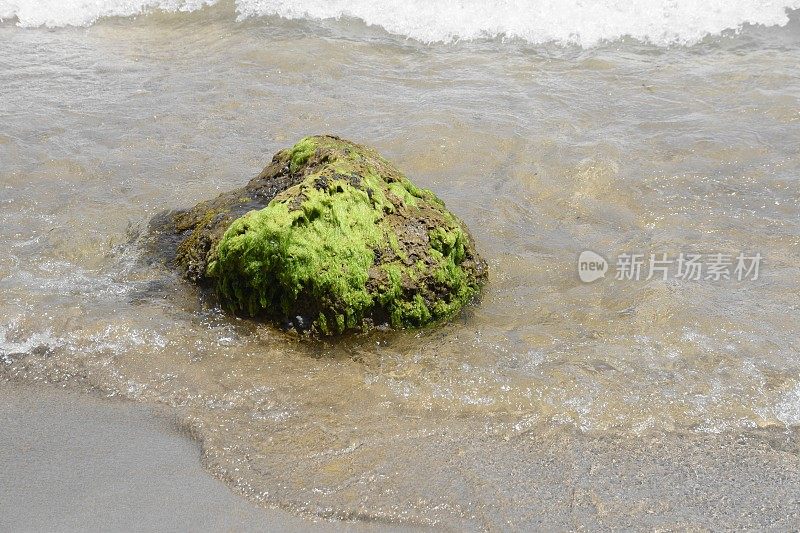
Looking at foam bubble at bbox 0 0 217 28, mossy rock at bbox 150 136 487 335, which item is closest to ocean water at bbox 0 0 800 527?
foam bubble at bbox 0 0 217 28

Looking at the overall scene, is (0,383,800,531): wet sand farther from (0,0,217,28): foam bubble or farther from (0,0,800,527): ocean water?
(0,0,217,28): foam bubble

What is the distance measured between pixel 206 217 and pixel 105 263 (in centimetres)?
73

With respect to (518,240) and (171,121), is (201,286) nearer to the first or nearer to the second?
(518,240)

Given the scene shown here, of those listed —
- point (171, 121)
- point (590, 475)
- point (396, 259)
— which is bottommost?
point (590, 475)

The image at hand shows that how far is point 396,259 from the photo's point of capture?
4273 mm

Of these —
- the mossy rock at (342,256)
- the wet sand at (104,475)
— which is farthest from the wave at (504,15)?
the wet sand at (104,475)

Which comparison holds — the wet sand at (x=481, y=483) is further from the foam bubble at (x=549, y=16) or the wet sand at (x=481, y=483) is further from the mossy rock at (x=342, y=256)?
the foam bubble at (x=549, y=16)

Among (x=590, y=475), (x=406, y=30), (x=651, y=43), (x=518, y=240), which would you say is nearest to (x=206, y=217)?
(x=518, y=240)

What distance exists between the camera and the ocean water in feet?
11.8

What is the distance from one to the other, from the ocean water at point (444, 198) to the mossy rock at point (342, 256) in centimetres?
16

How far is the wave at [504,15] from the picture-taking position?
912 centimetres

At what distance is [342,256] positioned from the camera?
4148 mm

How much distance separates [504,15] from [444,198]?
4.77 m

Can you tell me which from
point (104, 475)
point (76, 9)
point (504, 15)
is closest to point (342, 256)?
point (104, 475)
